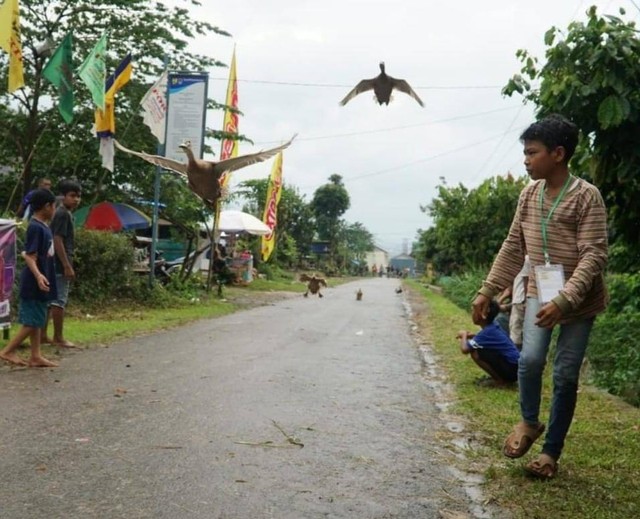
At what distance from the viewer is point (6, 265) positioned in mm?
8164

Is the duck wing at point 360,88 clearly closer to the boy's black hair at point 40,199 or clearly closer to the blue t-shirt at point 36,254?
the boy's black hair at point 40,199

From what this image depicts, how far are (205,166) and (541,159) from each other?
6.42m

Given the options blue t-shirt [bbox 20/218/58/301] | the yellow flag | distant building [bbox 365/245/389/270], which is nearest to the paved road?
blue t-shirt [bbox 20/218/58/301]

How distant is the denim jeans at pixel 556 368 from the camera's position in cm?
388

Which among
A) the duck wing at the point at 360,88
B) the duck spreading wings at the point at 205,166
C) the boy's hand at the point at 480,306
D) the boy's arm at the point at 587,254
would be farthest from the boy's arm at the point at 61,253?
the boy's arm at the point at 587,254

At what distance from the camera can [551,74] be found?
5.42 metres

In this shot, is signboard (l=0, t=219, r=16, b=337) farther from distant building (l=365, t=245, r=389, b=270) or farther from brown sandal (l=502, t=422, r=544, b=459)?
distant building (l=365, t=245, r=389, b=270)

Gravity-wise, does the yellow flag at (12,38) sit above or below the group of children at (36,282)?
above

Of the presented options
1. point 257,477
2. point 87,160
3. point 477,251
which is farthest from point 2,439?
point 477,251

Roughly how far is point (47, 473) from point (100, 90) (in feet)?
34.4

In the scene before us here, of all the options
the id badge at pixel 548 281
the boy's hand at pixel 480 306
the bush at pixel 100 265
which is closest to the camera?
the id badge at pixel 548 281

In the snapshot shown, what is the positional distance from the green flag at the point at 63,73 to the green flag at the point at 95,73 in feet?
0.82

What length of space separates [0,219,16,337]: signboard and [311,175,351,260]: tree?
56095 mm

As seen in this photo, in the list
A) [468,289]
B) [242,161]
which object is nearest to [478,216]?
[468,289]
